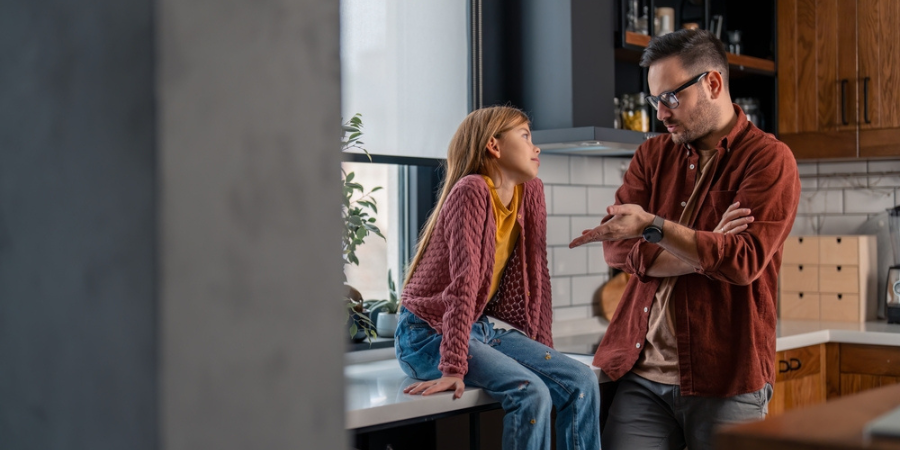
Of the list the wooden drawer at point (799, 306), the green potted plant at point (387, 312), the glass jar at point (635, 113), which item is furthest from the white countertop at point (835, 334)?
the green potted plant at point (387, 312)

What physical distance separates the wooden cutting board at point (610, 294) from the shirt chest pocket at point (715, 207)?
1.18 m

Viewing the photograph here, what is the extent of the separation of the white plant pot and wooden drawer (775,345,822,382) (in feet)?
4.29

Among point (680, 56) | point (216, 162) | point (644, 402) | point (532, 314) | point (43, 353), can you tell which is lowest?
point (644, 402)

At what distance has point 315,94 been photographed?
1.62 feet

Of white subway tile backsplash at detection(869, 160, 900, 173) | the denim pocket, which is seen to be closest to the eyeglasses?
the denim pocket

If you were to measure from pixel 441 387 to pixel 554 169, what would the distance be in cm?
137

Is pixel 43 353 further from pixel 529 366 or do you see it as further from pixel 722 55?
pixel 722 55

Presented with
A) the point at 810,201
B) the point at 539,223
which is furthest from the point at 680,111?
the point at 810,201

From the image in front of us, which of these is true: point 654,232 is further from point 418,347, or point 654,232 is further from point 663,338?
Result: point 418,347

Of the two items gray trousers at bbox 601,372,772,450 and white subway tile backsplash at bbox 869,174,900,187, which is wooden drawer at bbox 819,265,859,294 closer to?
white subway tile backsplash at bbox 869,174,900,187

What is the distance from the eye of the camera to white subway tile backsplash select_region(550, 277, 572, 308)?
313cm

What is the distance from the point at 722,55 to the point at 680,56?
5.8 inches

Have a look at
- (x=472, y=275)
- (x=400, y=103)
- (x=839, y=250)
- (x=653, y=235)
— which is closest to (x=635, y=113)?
(x=400, y=103)

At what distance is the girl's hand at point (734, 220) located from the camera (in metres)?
1.94
